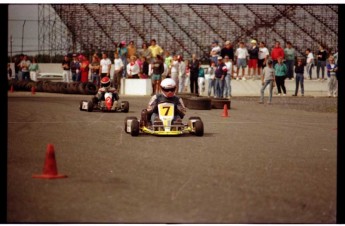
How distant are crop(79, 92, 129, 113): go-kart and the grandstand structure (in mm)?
11320

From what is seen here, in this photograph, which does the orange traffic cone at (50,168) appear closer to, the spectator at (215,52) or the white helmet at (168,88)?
the white helmet at (168,88)

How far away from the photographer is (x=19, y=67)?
30.4m

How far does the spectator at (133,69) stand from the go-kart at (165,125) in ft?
47.7

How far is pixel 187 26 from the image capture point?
1271 inches

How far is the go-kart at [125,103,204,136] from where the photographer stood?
1266 cm

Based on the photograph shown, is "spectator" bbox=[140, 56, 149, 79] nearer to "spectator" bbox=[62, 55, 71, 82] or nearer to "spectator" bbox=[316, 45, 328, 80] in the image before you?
"spectator" bbox=[62, 55, 71, 82]

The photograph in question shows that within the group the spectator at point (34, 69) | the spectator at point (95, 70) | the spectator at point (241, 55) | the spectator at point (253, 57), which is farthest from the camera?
the spectator at point (34, 69)

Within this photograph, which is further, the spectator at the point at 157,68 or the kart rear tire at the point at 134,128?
the spectator at the point at 157,68

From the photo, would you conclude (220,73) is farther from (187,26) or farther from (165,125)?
(165,125)

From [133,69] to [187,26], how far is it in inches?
197

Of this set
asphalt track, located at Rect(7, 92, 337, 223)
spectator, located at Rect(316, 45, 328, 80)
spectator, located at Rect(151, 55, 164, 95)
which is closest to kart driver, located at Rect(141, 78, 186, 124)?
asphalt track, located at Rect(7, 92, 337, 223)

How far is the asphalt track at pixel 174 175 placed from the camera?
6.18 m

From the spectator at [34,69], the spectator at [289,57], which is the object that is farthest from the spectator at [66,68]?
the spectator at [289,57]

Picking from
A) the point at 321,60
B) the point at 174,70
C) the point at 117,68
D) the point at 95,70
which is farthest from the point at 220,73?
the point at 321,60
